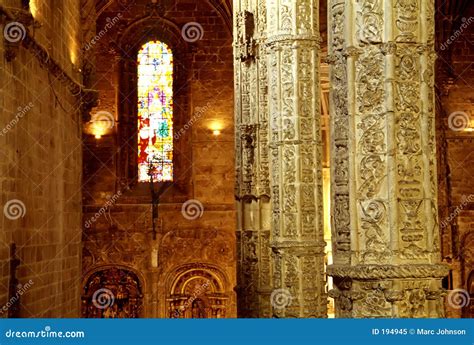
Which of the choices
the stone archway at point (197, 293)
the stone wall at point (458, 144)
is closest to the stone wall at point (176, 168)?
the stone archway at point (197, 293)

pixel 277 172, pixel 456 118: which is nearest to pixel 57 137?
pixel 277 172

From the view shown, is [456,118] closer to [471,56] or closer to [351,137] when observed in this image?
[471,56]

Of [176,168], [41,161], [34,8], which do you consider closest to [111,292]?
[176,168]

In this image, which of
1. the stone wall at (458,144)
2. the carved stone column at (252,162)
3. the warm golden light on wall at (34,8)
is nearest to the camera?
the carved stone column at (252,162)

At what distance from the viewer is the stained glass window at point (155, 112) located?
2767 centimetres

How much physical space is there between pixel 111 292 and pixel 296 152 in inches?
626

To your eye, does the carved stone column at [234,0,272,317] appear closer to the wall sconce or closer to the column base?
the column base

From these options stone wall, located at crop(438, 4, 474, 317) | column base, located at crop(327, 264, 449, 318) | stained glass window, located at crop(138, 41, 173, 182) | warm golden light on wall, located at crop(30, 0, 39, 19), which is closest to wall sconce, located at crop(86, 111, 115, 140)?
stained glass window, located at crop(138, 41, 173, 182)

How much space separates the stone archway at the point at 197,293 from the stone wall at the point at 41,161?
6732mm

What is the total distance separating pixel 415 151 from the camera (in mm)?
6031

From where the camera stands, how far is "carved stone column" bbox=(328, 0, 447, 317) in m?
5.95

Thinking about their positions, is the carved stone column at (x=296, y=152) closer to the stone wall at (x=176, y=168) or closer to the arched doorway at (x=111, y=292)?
the stone wall at (x=176, y=168)

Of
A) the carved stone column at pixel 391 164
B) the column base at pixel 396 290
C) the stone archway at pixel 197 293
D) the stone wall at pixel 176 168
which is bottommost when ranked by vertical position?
the column base at pixel 396 290

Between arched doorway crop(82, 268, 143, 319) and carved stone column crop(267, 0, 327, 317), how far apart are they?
15013mm
